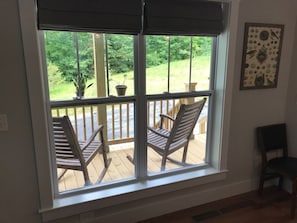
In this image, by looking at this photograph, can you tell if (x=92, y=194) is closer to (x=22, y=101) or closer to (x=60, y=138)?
(x=60, y=138)

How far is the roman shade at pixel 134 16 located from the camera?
163cm

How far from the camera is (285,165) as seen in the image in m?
2.42

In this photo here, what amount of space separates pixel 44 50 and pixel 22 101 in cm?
39

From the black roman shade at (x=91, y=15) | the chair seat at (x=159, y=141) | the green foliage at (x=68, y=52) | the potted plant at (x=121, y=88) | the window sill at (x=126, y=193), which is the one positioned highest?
the black roman shade at (x=91, y=15)

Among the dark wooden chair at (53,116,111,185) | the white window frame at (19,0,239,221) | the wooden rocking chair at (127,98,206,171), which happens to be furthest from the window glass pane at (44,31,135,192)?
the wooden rocking chair at (127,98,206,171)

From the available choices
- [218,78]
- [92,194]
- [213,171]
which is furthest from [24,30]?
[213,171]

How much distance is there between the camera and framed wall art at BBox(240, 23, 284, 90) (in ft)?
7.51

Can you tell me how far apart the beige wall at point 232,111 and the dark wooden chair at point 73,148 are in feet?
0.86

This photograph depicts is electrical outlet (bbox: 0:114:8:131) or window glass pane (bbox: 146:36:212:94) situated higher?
window glass pane (bbox: 146:36:212:94)

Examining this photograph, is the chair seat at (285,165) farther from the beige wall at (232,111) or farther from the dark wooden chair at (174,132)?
the dark wooden chair at (174,132)

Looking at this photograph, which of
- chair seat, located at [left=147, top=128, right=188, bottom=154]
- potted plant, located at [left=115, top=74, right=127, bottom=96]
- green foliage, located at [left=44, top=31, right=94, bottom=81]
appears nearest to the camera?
green foliage, located at [left=44, top=31, right=94, bottom=81]

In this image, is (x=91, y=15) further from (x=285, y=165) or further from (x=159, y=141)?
(x=285, y=165)

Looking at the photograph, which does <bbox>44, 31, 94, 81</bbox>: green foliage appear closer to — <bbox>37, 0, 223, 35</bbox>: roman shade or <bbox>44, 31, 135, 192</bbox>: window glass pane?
<bbox>44, 31, 135, 192</bbox>: window glass pane

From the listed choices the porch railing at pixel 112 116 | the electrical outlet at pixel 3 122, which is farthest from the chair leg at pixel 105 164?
the electrical outlet at pixel 3 122
